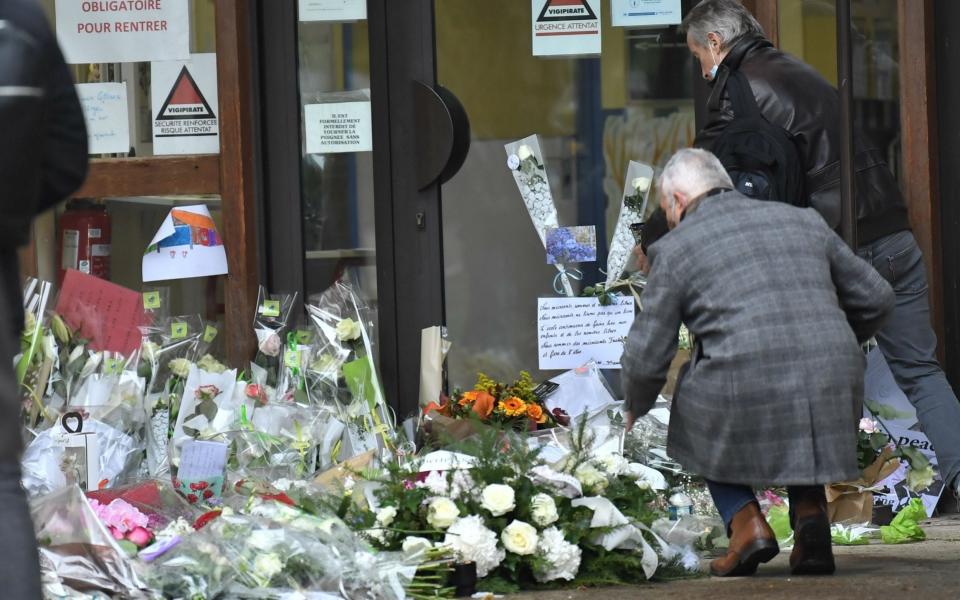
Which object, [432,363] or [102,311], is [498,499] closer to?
[432,363]

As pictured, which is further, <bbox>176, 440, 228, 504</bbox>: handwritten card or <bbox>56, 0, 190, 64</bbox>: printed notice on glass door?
<bbox>56, 0, 190, 64</bbox>: printed notice on glass door

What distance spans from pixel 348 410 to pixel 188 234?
3.31 ft

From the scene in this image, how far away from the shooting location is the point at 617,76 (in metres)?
6.49

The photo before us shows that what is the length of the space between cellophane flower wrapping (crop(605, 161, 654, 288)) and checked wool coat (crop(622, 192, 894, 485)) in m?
1.98

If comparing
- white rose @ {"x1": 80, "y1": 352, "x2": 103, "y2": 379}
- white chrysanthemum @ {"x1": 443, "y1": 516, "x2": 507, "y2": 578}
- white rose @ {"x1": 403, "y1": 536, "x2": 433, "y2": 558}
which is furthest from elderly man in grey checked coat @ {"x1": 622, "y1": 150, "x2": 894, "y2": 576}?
white rose @ {"x1": 80, "y1": 352, "x2": 103, "y2": 379}

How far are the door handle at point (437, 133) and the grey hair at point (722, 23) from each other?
1216 millimetres

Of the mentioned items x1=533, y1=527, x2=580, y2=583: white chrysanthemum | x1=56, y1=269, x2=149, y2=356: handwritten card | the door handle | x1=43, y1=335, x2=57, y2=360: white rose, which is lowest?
x1=533, y1=527, x2=580, y2=583: white chrysanthemum

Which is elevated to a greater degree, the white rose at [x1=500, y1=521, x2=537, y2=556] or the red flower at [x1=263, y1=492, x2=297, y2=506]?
the red flower at [x1=263, y1=492, x2=297, y2=506]

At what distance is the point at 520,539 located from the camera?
175 inches

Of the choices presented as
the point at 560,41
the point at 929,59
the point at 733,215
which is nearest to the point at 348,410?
the point at 560,41

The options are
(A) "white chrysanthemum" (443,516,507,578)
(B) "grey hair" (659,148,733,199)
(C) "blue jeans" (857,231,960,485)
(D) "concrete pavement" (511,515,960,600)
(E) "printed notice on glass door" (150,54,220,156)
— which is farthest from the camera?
(E) "printed notice on glass door" (150,54,220,156)

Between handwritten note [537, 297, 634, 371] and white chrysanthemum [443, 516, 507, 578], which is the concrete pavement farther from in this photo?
handwritten note [537, 297, 634, 371]

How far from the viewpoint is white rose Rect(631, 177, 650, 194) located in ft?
21.3

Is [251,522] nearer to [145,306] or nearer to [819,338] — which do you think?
[819,338]
